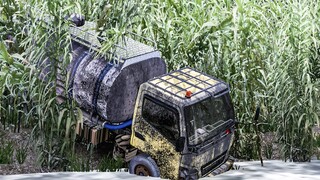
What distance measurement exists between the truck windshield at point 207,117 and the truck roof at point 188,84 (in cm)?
11

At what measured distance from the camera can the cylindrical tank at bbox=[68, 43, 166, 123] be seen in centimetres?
898

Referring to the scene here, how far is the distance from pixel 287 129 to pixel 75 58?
3.01 m

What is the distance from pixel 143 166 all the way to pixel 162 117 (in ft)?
2.16

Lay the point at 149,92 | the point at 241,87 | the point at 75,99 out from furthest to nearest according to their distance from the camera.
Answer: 1. the point at 241,87
2. the point at 75,99
3. the point at 149,92

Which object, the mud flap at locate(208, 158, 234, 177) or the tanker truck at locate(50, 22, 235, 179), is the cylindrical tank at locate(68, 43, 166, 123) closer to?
the tanker truck at locate(50, 22, 235, 179)

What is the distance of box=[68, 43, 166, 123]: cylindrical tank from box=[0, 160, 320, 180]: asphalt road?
76cm

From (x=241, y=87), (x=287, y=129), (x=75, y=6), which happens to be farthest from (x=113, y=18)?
(x=287, y=129)

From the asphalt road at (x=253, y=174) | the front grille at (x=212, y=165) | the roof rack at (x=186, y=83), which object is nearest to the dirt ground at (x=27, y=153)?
the asphalt road at (x=253, y=174)

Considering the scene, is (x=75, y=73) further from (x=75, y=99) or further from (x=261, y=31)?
(x=261, y=31)

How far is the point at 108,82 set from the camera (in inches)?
352

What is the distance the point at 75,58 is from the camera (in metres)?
9.41

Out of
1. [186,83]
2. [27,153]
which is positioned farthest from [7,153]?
[186,83]

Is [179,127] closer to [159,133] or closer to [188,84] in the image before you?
[159,133]

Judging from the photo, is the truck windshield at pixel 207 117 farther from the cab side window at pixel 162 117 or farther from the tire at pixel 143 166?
the tire at pixel 143 166
